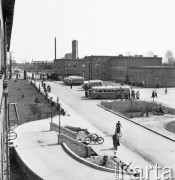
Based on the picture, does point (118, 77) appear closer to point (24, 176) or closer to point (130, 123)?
point (130, 123)

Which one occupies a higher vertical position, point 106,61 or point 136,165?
point 106,61

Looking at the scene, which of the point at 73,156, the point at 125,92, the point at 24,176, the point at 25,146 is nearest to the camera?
the point at 24,176

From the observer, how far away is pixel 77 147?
1634 cm

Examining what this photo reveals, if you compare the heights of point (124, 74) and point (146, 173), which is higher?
→ point (124, 74)

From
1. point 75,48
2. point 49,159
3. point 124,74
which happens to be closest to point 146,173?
point 49,159

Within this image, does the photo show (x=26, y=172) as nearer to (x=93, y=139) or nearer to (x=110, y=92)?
(x=93, y=139)

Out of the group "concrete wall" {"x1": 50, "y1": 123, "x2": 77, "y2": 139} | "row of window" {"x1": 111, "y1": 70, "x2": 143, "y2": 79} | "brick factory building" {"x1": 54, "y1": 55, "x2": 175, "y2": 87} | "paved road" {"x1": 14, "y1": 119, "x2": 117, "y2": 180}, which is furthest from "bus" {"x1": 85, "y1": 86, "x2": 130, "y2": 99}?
"paved road" {"x1": 14, "y1": 119, "x2": 117, "y2": 180}

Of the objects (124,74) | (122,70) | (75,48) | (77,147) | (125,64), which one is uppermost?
(75,48)

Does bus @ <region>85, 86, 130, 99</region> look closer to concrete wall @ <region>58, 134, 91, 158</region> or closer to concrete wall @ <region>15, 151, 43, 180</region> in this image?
concrete wall @ <region>58, 134, 91, 158</region>

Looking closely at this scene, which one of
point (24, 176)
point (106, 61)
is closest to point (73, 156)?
point (24, 176)

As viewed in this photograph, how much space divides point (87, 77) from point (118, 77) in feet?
29.2

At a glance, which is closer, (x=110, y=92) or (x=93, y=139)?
(x=93, y=139)

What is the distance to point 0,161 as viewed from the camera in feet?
20.1

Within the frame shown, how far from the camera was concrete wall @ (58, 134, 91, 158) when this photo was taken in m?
15.8
